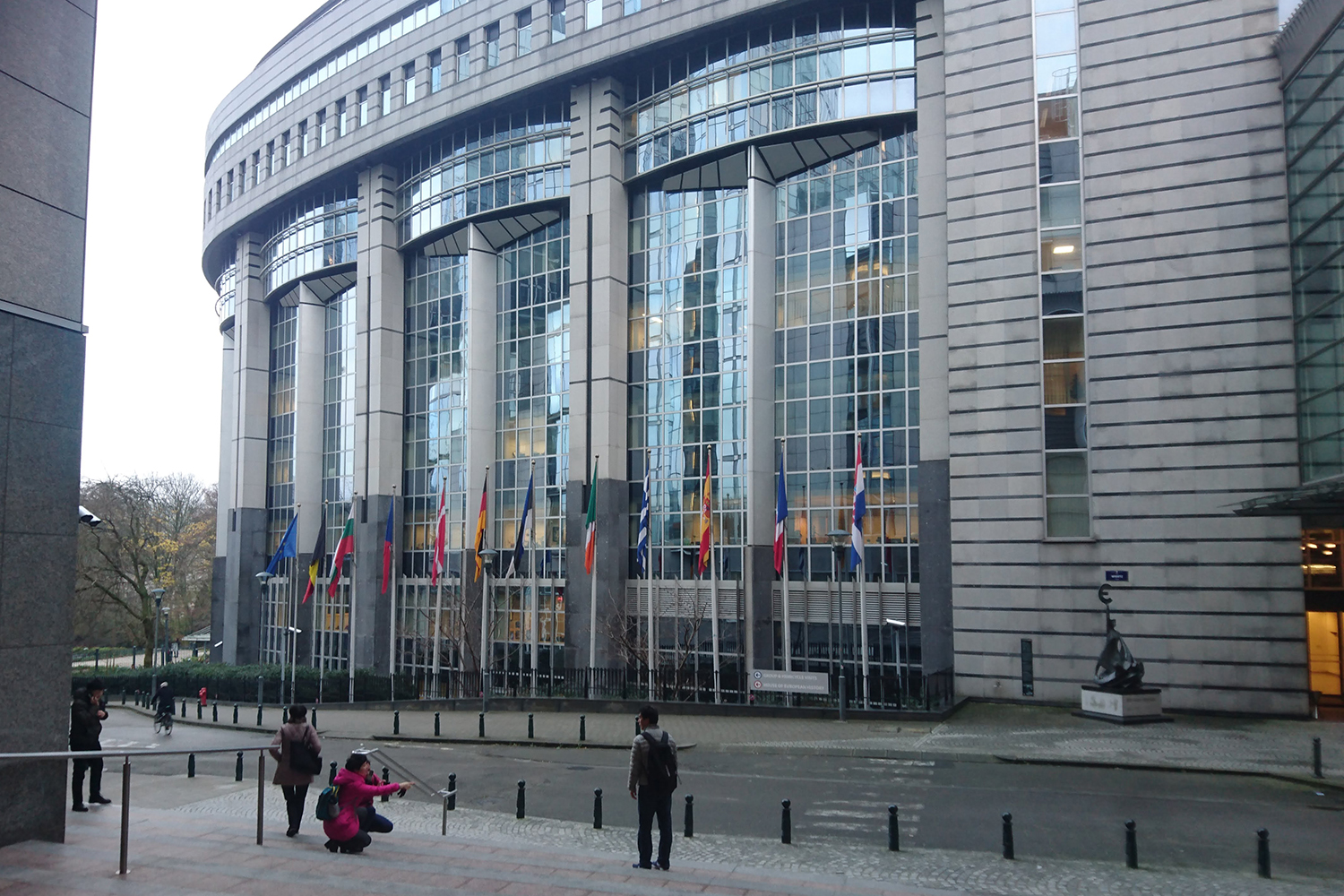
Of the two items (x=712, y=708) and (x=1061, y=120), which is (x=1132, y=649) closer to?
(x=712, y=708)

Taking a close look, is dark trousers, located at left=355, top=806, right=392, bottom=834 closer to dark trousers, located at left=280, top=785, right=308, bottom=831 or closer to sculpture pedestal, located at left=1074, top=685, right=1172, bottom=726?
dark trousers, located at left=280, top=785, right=308, bottom=831

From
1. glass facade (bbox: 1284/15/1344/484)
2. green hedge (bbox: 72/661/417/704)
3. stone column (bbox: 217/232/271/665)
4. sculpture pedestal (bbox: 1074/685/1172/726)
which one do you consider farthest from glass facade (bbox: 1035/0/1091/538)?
stone column (bbox: 217/232/271/665)

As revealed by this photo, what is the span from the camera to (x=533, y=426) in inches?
1813

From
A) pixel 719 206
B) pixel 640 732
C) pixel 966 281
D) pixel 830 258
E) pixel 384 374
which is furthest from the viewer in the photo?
pixel 384 374

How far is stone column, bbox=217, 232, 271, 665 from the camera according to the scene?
5894 centimetres

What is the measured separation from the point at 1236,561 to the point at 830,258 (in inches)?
725

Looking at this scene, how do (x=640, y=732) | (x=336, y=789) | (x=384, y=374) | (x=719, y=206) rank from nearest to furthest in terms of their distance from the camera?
1. (x=640, y=732)
2. (x=336, y=789)
3. (x=719, y=206)
4. (x=384, y=374)

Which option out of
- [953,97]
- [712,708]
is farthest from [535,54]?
[712,708]

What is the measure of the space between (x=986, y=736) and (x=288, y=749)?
16825mm

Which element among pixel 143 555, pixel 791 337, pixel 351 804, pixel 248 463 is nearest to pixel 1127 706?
pixel 791 337

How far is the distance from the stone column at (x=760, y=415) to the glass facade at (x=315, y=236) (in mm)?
25963

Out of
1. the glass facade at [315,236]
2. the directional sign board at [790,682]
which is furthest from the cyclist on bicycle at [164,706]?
the glass facade at [315,236]

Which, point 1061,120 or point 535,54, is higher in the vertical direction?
point 535,54

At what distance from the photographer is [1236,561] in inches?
1015
